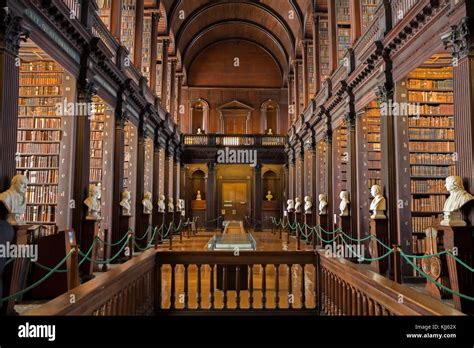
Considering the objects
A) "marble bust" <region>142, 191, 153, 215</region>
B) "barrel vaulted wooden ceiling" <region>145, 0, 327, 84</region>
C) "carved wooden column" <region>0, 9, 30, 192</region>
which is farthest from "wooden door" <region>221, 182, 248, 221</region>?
"carved wooden column" <region>0, 9, 30, 192</region>

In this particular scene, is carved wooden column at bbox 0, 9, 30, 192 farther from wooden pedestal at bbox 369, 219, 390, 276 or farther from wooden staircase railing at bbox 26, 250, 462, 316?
wooden pedestal at bbox 369, 219, 390, 276

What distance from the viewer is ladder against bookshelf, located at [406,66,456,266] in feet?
21.8

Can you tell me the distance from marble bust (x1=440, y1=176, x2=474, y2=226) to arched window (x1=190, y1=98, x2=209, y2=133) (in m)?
15.7

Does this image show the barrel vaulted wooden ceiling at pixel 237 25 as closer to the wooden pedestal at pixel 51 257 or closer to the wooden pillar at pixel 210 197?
the wooden pillar at pixel 210 197

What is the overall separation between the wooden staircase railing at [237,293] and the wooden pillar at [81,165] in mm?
1702

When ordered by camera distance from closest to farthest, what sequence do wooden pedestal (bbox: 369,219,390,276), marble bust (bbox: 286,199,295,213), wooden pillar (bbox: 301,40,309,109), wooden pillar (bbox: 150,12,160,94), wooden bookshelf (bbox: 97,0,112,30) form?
wooden pedestal (bbox: 369,219,390,276), wooden bookshelf (bbox: 97,0,112,30), wooden pillar (bbox: 150,12,160,94), wooden pillar (bbox: 301,40,309,109), marble bust (bbox: 286,199,295,213)

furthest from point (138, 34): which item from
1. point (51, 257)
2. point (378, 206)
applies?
Answer: point (378, 206)

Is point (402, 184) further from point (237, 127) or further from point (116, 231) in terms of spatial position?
point (237, 127)

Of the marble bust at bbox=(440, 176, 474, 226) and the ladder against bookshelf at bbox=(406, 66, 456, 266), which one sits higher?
the ladder against bookshelf at bbox=(406, 66, 456, 266)

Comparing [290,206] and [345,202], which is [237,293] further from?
[290,206]

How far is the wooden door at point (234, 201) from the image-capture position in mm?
18812

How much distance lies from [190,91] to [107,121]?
11885 millimetres

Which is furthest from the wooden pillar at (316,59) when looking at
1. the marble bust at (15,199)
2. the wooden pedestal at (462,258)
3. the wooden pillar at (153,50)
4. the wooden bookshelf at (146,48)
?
the marble bust at (15,199)

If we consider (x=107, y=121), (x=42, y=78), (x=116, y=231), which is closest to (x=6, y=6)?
(x=42, y=78)
